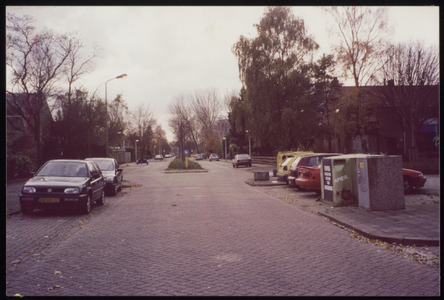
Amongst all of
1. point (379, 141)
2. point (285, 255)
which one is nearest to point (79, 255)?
point (285, 255)

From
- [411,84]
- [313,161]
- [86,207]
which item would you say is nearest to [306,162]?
[313,161]

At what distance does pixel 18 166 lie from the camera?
931 inches

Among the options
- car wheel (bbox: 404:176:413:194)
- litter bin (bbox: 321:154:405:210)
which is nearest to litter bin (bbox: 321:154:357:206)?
litter bin (bbox: 321:154:405:210)

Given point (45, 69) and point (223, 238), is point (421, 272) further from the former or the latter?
point (45, 69)

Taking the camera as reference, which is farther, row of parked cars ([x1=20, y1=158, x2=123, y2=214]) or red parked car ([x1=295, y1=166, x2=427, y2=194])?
red parked car ([x1=295, y1=166, x2=427, y2=194])

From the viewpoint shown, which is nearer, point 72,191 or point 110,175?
point 72,191

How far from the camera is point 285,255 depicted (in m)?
5.64

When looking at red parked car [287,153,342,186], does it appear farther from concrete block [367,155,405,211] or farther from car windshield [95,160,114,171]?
car windshield [95,160,114,171]

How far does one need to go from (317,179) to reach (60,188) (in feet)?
29.4

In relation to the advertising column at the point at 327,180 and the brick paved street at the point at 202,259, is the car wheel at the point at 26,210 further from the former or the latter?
the advertising column at the point at 327,180

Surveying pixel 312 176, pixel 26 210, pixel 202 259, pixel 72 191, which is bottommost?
pixel 202 259

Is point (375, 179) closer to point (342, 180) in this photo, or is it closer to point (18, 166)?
Result: point (342, 180)

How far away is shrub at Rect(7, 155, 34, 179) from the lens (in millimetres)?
22919

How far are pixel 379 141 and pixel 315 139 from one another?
854 centimetres
